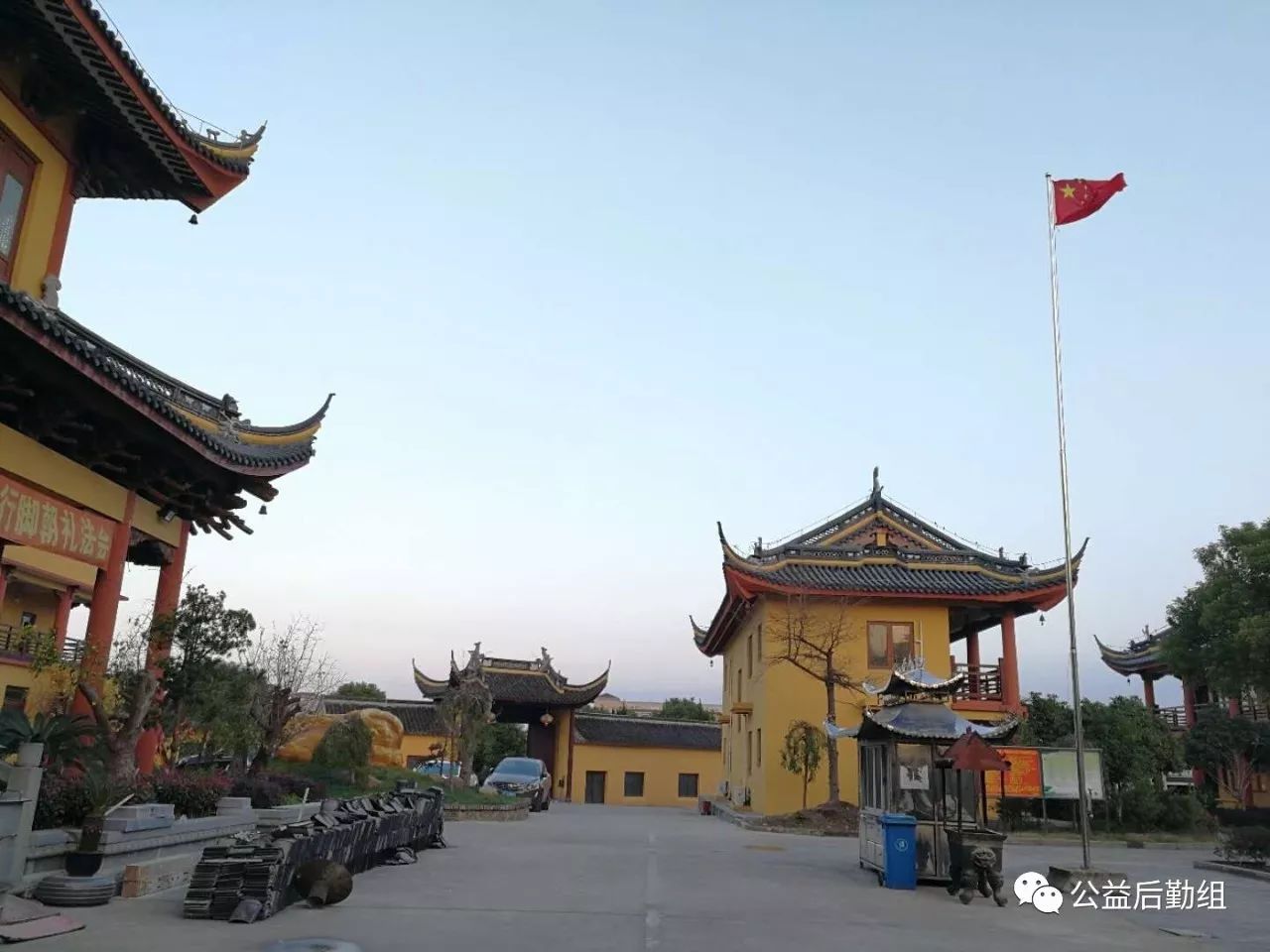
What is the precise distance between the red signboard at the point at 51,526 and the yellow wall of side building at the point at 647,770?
3086 cm

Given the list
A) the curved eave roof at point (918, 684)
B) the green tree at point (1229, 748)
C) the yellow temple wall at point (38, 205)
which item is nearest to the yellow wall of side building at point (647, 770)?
the green tree at point (1229, 748)

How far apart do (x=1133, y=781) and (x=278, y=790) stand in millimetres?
19651

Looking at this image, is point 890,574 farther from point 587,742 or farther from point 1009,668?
point 587,742

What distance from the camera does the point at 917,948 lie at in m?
7.66

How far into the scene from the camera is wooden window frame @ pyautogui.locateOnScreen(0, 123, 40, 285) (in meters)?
10.4

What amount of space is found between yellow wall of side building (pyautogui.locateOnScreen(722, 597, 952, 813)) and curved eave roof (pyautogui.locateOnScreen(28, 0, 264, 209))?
16.3 m

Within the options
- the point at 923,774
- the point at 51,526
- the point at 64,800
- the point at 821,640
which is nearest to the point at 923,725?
the point at 923,774

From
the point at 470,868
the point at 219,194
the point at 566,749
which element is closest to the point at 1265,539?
the point at 470,868

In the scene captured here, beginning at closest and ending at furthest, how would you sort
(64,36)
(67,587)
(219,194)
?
(64,36) → (219,194) → (67,587)

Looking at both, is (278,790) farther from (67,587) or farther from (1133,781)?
(1133,781)

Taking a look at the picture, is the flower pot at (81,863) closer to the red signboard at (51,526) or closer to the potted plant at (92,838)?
the potted plant at (92,838)

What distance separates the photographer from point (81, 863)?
315 inches

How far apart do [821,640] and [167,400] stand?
1713 centimetres

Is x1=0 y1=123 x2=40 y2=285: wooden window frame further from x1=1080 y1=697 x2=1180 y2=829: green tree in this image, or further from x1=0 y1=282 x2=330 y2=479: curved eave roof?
x1=1080 y1=697 x2=1180 y2=829: green tree
